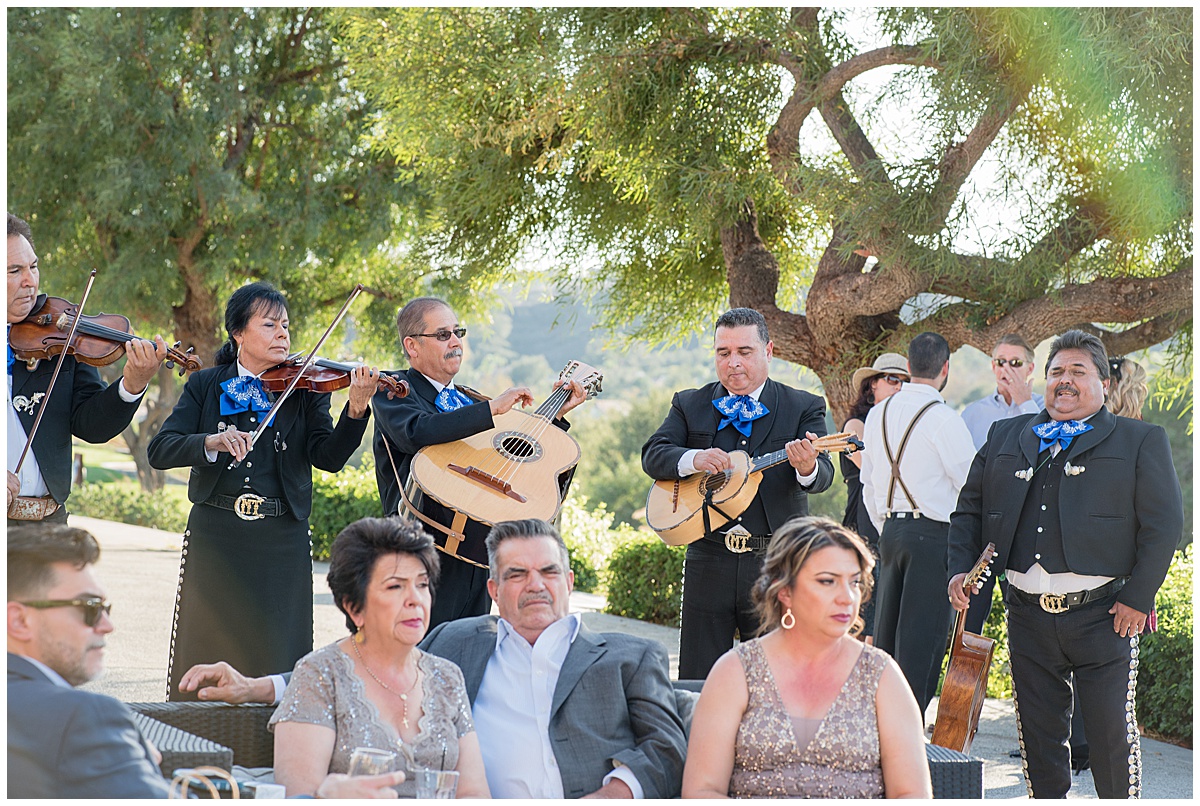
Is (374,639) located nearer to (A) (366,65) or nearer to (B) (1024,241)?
(B) (1024,241)

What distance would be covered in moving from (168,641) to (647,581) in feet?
12.9

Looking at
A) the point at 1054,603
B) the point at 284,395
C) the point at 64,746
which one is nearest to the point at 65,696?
the point at 64,746

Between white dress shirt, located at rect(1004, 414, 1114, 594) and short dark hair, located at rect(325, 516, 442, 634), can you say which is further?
white dress shirt, located at rect(1004, 414, 1114, 594)

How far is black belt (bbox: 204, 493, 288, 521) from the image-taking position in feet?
14.4

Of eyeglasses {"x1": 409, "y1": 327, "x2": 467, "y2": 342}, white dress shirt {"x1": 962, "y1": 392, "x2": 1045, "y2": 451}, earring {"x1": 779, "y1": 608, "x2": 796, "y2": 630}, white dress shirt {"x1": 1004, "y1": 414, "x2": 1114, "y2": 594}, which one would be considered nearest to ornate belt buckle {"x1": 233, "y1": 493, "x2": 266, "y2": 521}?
eyeglasses {"x1": 409, "y1": 327, "x2": 467, "y2": 342}

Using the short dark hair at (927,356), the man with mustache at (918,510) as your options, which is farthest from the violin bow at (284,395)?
the short dark hair at (927,356)

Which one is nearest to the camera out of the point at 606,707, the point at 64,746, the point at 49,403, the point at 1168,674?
the point at 64,746

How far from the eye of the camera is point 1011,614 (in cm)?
440

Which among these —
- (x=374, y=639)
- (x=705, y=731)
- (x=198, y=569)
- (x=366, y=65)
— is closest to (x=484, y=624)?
(x=374, y=639)

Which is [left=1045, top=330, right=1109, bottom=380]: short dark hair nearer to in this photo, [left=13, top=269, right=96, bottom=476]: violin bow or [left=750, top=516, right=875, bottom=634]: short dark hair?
[left=750, top=516, right=875, bottom=634]: short dark hair

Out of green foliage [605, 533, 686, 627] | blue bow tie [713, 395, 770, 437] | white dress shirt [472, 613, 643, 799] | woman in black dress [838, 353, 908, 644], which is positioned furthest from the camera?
green foliage [605, 533, 686, 627]

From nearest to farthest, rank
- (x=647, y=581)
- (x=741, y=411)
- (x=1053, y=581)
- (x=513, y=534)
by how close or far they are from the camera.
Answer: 1. (x=513, y=534)
2. (x=1053, y=581)
3. (x=741, y=411)
4. (x=647, y=581)

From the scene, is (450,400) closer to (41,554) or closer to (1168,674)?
(41,554)

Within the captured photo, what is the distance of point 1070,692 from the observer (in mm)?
4258
